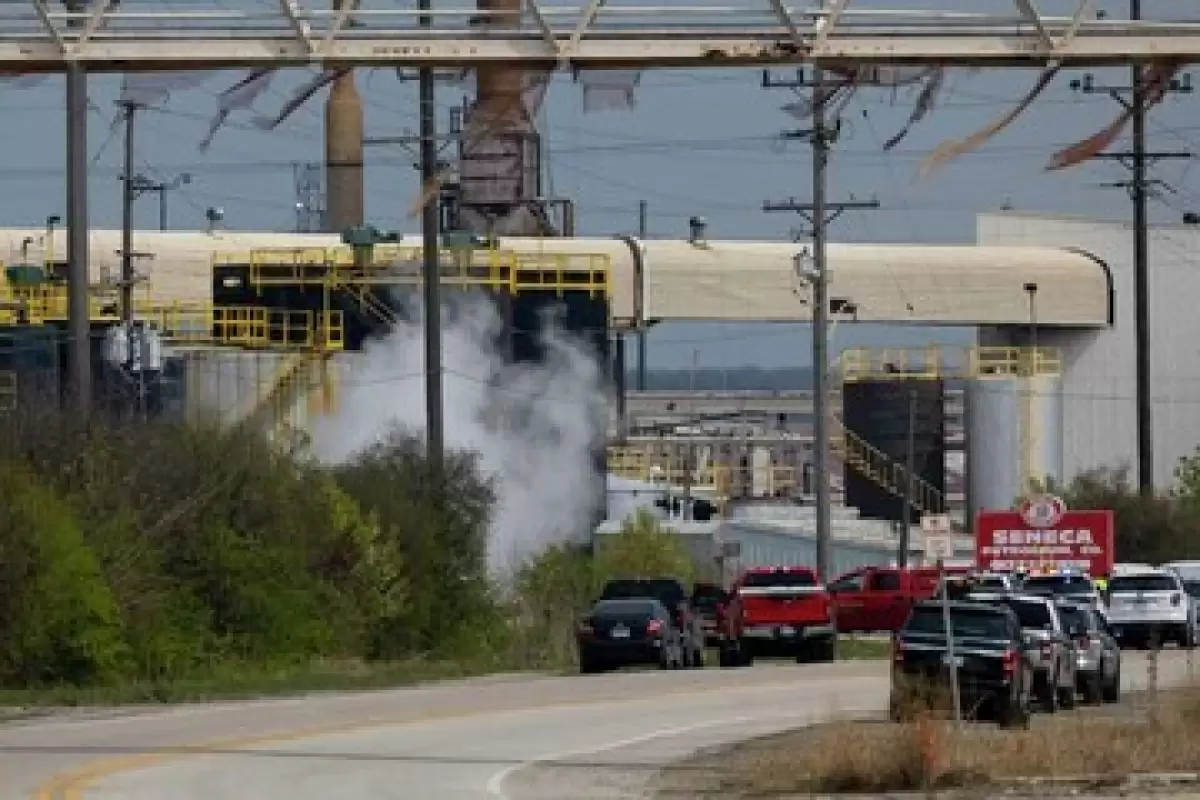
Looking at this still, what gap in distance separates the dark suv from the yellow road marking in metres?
8.42

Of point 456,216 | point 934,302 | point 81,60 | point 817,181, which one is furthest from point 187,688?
point 934,302

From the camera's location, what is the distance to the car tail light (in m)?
37.8

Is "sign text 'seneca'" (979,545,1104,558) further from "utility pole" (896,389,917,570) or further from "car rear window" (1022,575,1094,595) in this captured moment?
"utility pole" (896,389,917,570)

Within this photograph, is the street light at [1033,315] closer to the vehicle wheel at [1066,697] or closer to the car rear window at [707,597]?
the car rear window at [707,597]

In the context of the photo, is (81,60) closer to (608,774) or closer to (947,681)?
(608,774)

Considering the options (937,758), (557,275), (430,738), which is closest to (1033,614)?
(430,738)

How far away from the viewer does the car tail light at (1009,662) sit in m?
37.8

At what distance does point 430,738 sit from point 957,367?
56640 mm

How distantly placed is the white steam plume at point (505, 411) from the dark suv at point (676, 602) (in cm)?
1280

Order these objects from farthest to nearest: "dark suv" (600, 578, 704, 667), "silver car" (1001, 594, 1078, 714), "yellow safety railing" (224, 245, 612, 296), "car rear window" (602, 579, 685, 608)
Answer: "yellow safety railing" (224, 245, 612, 296)
"car rear window" (602, 579, 685, 608)
"dark suv" (600, 578, 704, 667)
"silver car" (1001, 594, 1078, 714)

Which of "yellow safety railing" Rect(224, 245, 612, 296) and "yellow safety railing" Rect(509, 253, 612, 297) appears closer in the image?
"yellow safety railing" Rect(224, 245, 612, 296)

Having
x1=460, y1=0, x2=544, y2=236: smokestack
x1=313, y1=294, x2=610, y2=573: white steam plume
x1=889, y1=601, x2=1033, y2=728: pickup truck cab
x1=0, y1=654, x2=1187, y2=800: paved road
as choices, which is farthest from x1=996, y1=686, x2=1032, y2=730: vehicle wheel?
x1=313, y1=294, x2=610, y2=573: white steam plume

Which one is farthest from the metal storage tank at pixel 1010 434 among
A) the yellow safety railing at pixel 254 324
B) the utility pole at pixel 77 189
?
the utility pole at pixel 77 189

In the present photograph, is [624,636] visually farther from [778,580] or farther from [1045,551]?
[1045,551]
